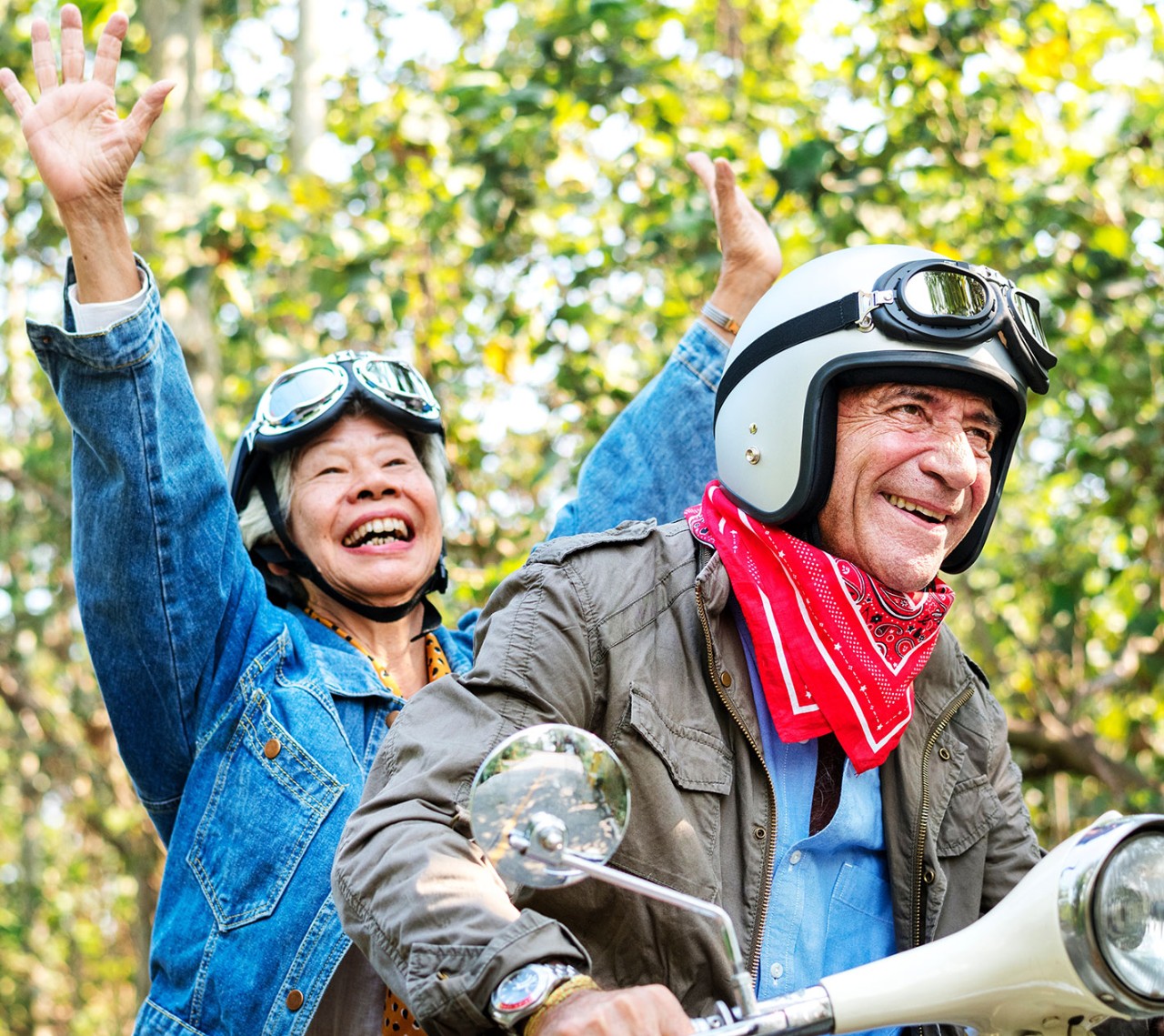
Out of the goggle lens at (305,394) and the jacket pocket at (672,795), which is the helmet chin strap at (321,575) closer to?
the goggle lens at (305,394)

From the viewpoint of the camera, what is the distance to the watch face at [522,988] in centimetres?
182

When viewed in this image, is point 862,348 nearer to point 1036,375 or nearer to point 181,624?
point 1036,375

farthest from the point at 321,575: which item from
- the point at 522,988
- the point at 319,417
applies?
the point at 522,988

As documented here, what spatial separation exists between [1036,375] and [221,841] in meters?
1.87

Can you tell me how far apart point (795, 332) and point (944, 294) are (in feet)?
0.91

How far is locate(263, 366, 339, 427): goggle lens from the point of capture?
12.0 ft

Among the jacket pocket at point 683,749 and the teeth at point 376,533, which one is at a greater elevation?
the teeth at point 376,533

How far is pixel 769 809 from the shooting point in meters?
2.46

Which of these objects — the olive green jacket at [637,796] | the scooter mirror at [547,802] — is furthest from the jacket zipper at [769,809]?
the scooter mirror at [547,802]

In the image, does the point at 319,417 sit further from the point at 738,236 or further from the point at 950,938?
the point at 950,938

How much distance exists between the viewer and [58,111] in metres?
3.01

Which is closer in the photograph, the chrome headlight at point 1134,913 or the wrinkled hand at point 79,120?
the chrome headlight at point 1134,913

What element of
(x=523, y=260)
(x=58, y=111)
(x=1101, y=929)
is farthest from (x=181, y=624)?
(x=523, y=260)

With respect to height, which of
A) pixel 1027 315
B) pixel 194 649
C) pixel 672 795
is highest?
pixel 1027 315
